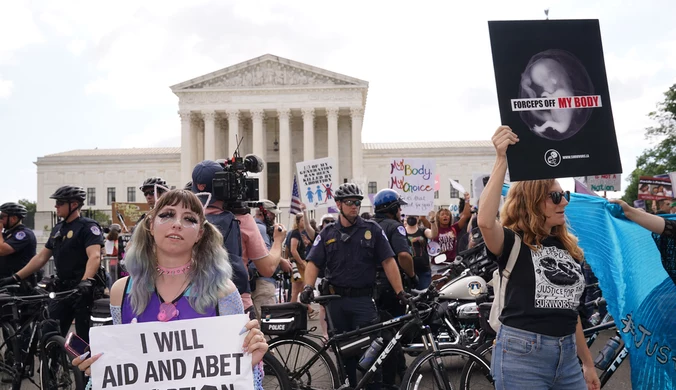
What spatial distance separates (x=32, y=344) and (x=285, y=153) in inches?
2186

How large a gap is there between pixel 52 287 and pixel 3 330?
0.61 metres

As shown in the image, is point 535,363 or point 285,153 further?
point 285,153

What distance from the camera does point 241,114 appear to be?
63031mm

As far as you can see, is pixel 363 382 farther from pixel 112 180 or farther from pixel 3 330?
pixel 112 180

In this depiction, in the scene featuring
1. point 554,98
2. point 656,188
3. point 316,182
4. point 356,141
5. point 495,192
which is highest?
point 356,141

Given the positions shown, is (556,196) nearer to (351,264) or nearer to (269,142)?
(351,264)

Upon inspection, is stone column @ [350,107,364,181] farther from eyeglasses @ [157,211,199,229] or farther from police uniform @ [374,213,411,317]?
eyeglasses @ [157,211,199,229]

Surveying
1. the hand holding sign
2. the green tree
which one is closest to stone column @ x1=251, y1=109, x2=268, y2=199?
the green tree

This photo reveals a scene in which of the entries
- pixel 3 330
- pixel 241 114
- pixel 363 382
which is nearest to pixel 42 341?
pixel 3 330

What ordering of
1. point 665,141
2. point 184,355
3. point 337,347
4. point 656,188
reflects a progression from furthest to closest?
1. point 665,141
2. point 656,188
3. point 337,347
4. point 184,355

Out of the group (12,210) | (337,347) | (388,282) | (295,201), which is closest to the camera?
(337,347)

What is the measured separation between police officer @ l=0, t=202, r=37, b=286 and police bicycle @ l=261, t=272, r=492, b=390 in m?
4.28

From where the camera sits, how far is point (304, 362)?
5.54 m

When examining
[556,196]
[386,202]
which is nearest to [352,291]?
[386,202]
